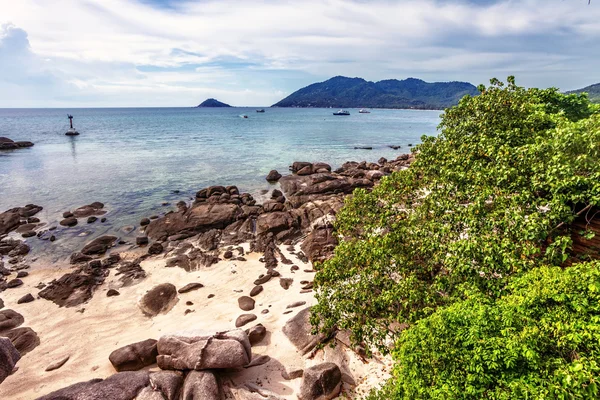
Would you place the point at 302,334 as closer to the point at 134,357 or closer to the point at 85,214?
the point at 134,357

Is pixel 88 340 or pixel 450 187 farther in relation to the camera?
pixel 88 340

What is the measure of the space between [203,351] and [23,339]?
906cm

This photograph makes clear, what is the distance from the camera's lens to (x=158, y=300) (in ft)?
52.3

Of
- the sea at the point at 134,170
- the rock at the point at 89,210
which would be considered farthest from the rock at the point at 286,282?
the rock at the point at 89,210

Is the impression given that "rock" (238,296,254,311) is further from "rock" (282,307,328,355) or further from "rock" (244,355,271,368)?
"rock" (244,355,271,368)

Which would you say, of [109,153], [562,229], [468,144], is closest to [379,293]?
[562,229]

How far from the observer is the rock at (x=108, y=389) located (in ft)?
31.2

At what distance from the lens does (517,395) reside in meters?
5.10

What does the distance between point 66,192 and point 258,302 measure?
3103 cm

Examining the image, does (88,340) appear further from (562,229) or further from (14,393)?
(562,229)

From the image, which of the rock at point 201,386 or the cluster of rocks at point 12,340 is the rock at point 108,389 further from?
the cluster of rocks at point 12,340

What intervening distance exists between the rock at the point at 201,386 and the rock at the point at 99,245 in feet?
51.7

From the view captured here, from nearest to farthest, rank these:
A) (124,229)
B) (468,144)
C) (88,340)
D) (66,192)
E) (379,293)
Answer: (379,293) < (468,144) < (88,340) < (124,229) < (66,192)

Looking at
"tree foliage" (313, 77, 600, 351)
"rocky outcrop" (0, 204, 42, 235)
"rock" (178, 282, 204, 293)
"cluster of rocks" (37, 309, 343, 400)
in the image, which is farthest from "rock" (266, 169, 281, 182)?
"cluster of rocks" (37, 309, 343, 400)
